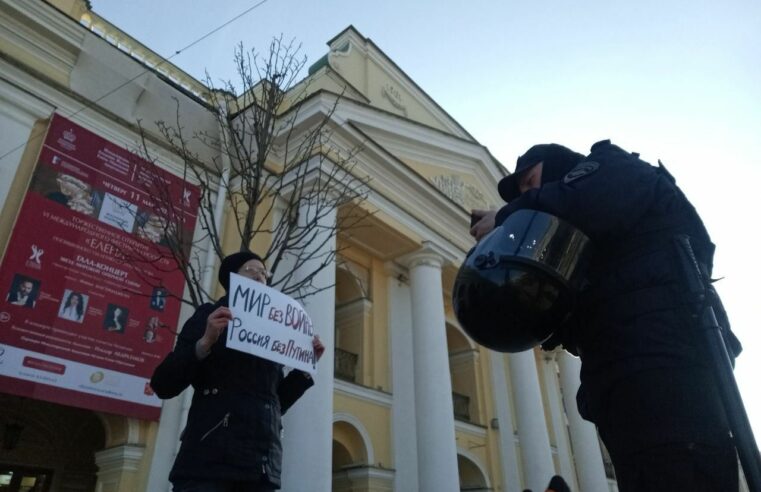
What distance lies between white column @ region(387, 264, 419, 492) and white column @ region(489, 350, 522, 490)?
2.52 metres

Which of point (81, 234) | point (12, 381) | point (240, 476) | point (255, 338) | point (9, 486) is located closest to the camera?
point (240, 476)

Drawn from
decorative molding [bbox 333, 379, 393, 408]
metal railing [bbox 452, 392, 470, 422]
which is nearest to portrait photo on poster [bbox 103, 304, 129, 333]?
decorative molding [bbox 333, 379, 393, 408]

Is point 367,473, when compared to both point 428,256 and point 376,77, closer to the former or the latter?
point 428,256

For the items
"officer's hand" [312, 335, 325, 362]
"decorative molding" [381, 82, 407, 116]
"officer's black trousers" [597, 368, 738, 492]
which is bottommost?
"officer's black trousers" [597, 368, 738, 492]

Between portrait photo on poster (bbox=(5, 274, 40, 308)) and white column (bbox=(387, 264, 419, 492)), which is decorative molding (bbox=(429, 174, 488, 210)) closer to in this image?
white column (bbox=(387, 264, 419, 492))

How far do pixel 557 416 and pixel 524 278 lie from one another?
18.7m

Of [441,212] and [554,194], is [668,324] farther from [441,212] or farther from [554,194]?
[441,212]

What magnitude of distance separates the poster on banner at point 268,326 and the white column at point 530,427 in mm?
10193

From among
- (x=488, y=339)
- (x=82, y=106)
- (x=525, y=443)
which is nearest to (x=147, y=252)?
(x=82, y=106)

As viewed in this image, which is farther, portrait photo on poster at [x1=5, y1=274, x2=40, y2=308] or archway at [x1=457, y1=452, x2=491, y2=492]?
archway at [x1=457, y1=452, x2=491, y2=492]

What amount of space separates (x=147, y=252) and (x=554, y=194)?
26.9 feet

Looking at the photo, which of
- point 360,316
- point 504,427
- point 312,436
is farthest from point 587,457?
point 312,436

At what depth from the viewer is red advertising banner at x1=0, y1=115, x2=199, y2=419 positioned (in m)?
7.00

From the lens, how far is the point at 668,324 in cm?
143
